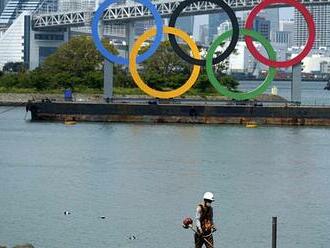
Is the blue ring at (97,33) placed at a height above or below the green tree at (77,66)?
above

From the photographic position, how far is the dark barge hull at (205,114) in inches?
1608

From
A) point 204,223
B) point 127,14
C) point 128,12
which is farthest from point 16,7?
point 204,223

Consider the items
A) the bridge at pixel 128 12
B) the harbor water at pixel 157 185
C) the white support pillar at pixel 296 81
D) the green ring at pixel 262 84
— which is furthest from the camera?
the bridge at pixel 128 12

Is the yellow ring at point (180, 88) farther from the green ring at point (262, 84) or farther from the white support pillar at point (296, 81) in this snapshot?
the white support pillar at point (296, 81)

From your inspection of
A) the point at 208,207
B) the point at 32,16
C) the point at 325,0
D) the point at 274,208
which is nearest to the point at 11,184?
the point at 274,208

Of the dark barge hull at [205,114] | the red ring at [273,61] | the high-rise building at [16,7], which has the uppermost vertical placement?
the high-rise building at [16,7]

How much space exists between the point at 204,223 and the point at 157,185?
34.7 feet

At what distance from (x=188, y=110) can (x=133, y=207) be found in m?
21.3

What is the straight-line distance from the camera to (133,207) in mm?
19719

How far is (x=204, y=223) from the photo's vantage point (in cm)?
1238

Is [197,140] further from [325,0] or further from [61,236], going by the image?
[325,0]

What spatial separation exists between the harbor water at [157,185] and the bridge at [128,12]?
48.2 metres

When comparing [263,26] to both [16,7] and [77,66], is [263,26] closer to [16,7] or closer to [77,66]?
[16,7]

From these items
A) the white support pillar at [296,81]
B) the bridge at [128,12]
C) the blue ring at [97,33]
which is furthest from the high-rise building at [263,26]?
the blue ring at [97,33]
